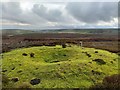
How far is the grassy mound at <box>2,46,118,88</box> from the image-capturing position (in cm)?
2706

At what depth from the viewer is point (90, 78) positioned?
28.1 meters

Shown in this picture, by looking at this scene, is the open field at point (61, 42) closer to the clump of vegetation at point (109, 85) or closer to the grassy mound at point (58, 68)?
the grassy mound at point (58, 68)

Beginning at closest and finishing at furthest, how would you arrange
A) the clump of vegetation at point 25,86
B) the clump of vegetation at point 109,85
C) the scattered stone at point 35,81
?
the clump of vegetation at point 109,85 → the clump of vegetation at point 25,86 → the scattered stone at point 35,81

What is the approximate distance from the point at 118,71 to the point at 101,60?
11.2 ft

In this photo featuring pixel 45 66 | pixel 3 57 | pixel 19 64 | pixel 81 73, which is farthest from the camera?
pixel 3 57

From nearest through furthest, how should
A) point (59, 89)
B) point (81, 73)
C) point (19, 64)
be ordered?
point (59, 89)
point (81, 73)
point (19, 64)

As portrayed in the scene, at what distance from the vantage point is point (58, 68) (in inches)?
1164

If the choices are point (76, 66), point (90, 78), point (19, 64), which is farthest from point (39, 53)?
point (90, 78)

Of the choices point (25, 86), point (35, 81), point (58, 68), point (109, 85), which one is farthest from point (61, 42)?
point (109, 85)

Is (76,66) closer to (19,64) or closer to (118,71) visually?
(118,71)

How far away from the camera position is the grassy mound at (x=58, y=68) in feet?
88.8

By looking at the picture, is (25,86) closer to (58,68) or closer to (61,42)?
(58,68)

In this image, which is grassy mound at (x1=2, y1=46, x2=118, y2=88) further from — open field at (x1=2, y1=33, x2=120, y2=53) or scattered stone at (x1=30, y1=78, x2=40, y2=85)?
open field at (x1=2, y1=33, x2=120, y2=53)

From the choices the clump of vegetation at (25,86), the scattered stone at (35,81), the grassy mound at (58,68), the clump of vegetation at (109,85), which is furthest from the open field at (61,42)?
the clump of vegetation at (109,85)
